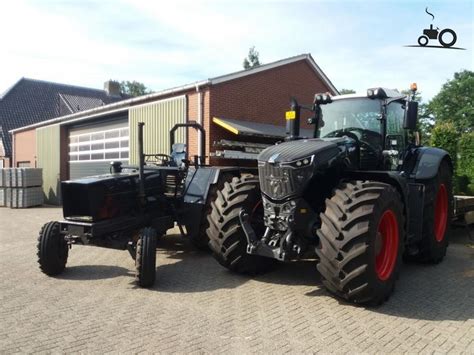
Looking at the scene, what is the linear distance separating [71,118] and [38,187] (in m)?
3.37

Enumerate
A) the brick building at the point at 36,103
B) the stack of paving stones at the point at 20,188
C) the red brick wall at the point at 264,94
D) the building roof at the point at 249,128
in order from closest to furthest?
1. the building roof at the point at 249,128
2. the red brick wall at the point at 264,94
3. the stack of paving stones at the point at 20,188
4. the brick building at the point at 36,103

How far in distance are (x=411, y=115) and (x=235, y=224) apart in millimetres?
2674

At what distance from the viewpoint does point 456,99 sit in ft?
159

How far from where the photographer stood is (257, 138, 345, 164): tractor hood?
16.5 feet

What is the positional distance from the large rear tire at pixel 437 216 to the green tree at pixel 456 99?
144 feet

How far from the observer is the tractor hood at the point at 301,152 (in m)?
5.03

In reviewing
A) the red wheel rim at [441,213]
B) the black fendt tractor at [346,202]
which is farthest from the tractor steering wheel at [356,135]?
the red wheel rim at [441,213]

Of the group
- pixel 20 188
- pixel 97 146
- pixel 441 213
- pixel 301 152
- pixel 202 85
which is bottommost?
pixel 20 188

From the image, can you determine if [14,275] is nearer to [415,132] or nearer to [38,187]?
[415,132]

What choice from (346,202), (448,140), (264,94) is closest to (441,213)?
(346,202)

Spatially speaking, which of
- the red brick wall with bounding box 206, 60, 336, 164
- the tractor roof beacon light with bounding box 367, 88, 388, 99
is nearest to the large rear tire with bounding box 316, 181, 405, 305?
the tractor roof beacon light with bounding box 367, 88, 388, 99

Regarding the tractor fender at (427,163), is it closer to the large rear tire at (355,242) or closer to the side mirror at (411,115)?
the side mirror at (411,115)

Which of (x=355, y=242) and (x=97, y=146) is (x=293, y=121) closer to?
(x=355, y=242)

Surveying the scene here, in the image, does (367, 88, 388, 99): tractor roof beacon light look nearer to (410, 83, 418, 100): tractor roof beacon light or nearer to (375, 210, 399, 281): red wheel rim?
(410, 83, 418, 100): tractor roof beacon light
